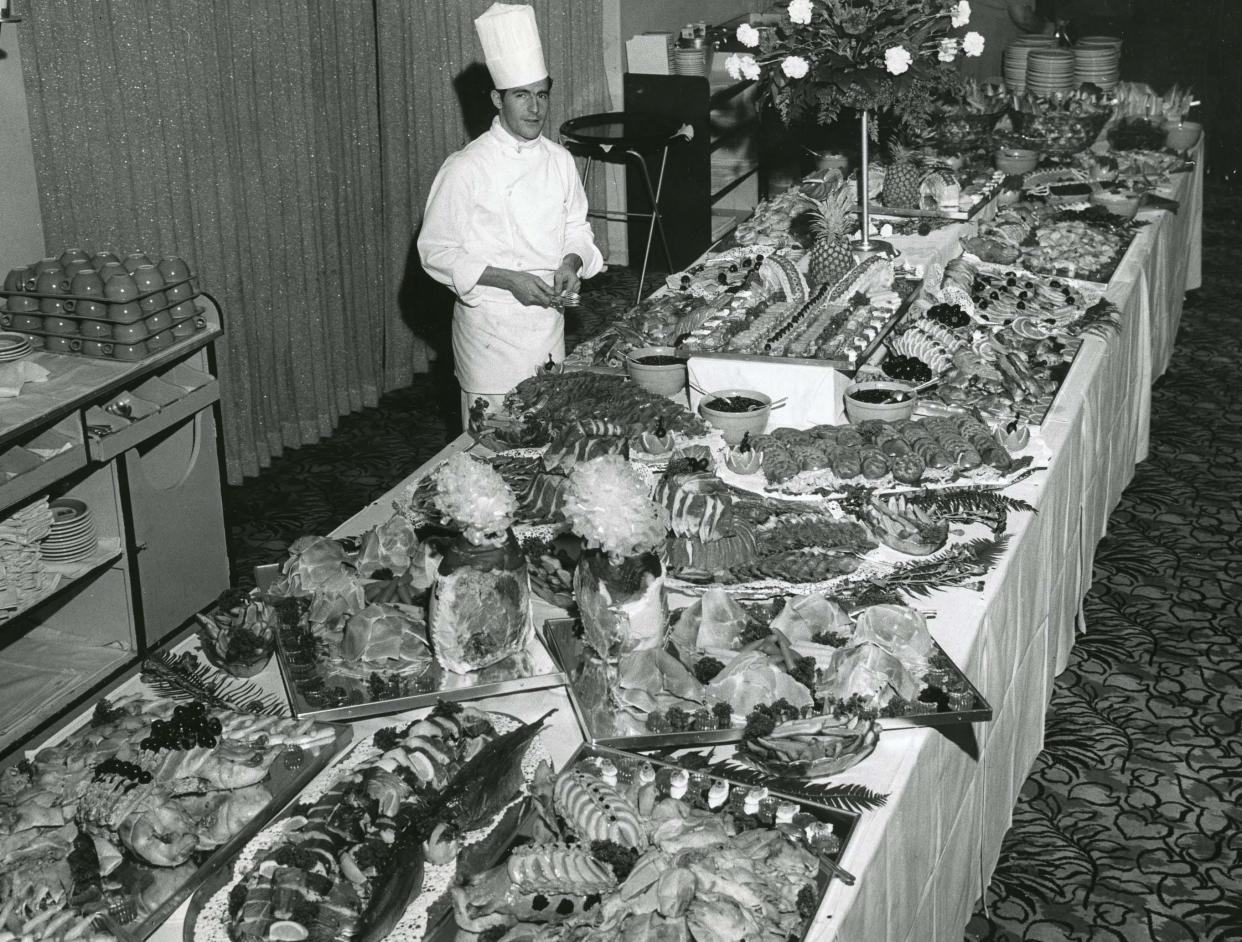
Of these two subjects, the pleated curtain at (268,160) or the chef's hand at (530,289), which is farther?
the pleated curtain at (268,160)

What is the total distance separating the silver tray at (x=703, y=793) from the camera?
5.36ft

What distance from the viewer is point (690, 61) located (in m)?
7.41

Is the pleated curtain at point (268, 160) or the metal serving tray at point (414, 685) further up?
the pleated curtain at point (268, 160)

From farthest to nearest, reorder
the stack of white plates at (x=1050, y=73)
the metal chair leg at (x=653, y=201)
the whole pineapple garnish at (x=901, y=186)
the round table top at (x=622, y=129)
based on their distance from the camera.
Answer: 1. the stack of white plates at (x=1050, y=73)
2. the metal chair leg at (x=653, y=201)
3. the round table top at (x=622, y=129)
4. the whole pineapple garnish at (x=901, y=186)

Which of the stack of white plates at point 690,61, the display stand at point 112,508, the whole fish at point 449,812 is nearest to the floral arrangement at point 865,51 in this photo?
the display stand at point 112,508

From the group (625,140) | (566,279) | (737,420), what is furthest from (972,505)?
(625,140)

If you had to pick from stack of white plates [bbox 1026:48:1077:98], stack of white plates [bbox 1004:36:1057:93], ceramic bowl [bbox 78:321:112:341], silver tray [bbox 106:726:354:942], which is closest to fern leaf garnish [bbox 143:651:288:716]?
silver tray [bbox 106:726:354:942]

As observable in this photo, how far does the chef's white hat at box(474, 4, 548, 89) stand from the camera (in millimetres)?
3650

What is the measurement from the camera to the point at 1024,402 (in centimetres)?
346

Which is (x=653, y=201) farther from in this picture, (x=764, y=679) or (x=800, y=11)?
(x=764, y=679)

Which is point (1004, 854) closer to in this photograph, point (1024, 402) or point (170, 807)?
point (1024, 402)

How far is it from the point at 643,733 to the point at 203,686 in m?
0.72

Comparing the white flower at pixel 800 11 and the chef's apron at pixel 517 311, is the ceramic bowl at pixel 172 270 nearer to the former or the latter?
the chef's apron at pixel 517 311

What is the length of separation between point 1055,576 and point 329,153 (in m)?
3.38
